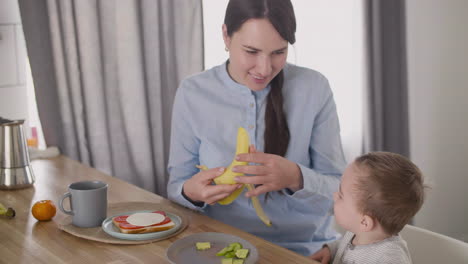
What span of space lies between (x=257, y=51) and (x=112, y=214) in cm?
60

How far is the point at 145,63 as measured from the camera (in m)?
2.56

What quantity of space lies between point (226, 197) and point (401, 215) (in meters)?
0.49

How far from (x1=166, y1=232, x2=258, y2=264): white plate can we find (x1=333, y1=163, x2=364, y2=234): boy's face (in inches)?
10.2

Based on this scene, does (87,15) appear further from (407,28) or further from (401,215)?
(407,28)

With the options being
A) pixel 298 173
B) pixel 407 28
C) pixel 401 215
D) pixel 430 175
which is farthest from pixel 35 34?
pixel 430 175

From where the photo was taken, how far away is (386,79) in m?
3.40

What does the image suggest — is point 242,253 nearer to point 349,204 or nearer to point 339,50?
point 349,204

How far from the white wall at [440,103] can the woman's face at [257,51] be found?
2.05 m

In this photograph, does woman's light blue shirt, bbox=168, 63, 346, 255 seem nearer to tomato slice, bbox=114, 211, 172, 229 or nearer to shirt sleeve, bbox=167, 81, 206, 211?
shirt sleeve, bbox=167, 81, 206, 211

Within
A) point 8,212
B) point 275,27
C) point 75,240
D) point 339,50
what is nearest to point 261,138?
point 275,27

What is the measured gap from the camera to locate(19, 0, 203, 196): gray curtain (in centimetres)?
229

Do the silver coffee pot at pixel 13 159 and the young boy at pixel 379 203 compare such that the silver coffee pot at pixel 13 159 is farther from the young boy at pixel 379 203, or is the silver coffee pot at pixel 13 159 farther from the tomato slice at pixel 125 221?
the young boy at pixel 379 203

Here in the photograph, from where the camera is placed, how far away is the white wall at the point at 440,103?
347 centimetres

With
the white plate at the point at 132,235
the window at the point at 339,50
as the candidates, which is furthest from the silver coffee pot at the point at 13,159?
the window at the point at 339,50
